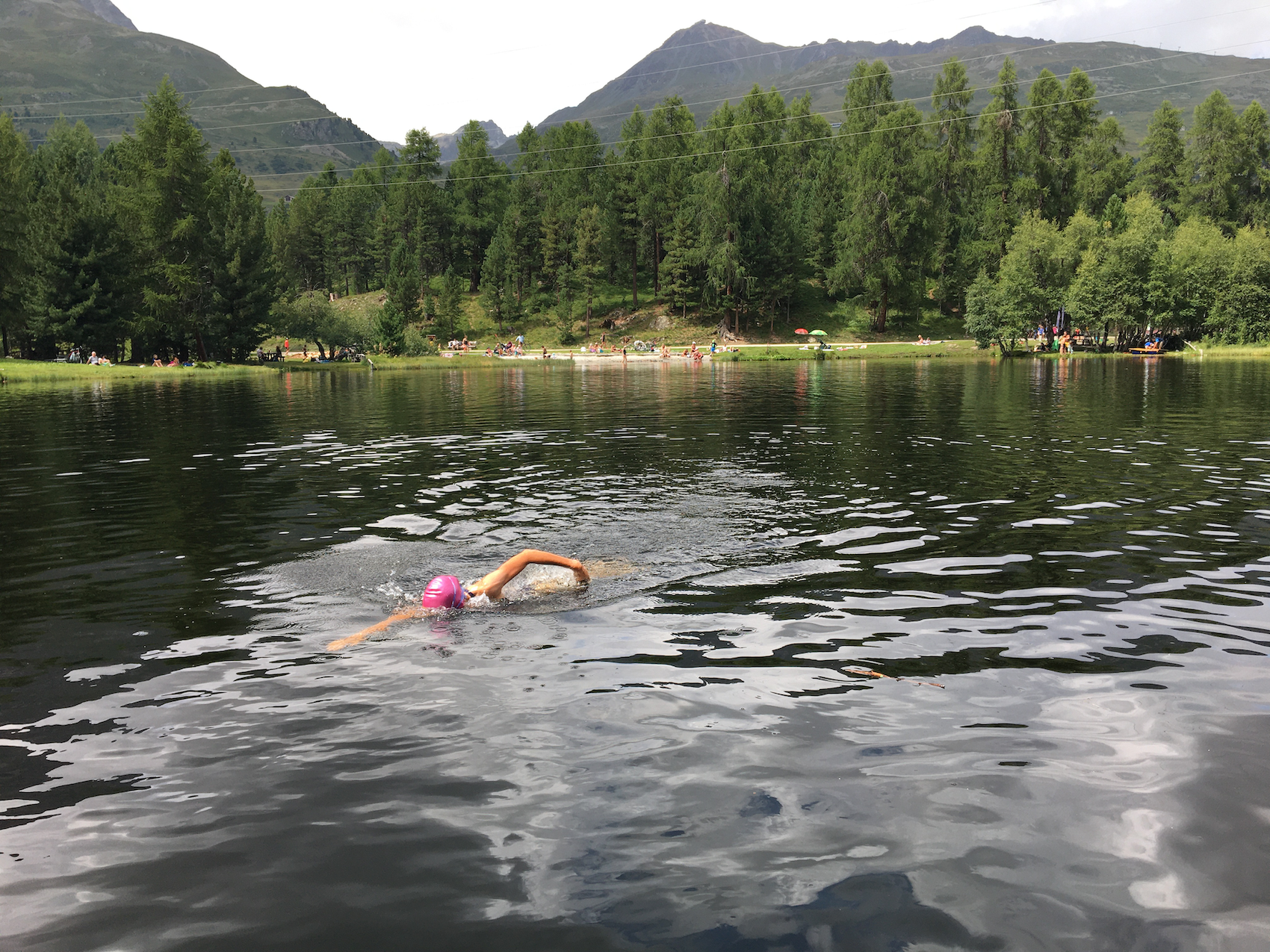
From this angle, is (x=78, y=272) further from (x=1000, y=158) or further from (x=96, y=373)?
(x=1000, y=158)

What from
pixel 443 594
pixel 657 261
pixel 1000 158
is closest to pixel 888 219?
pixel 1000 158

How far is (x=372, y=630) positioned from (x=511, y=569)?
187 cm

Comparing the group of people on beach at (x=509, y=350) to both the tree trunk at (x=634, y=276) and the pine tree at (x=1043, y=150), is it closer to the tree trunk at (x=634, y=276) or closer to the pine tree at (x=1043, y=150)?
the tree trunk at (x=634, y=276)

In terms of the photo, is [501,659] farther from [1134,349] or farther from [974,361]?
[1134,349]

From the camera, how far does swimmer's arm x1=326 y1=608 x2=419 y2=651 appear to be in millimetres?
9836

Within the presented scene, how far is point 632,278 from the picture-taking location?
122750 millimetres

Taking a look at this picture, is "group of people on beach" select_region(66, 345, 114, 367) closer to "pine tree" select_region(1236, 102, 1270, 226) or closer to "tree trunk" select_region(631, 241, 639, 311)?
"tree trunk" select_region(631, 241, 639, 311)

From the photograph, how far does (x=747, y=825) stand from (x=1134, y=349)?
99033mm

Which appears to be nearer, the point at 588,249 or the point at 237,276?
the point at 237,276

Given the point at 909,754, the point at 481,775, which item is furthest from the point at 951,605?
the point at 481,775

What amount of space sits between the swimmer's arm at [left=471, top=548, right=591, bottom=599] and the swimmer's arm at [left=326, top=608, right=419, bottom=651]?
0.86m

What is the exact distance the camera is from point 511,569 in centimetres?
1102

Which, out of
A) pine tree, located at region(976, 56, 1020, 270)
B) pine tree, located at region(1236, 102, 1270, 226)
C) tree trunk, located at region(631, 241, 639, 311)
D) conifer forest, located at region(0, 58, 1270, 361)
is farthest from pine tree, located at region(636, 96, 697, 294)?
pine tree, located at region(1236, 102, 1270, 226)

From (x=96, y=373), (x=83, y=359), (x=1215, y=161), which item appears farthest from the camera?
(x=1215, y=161)
